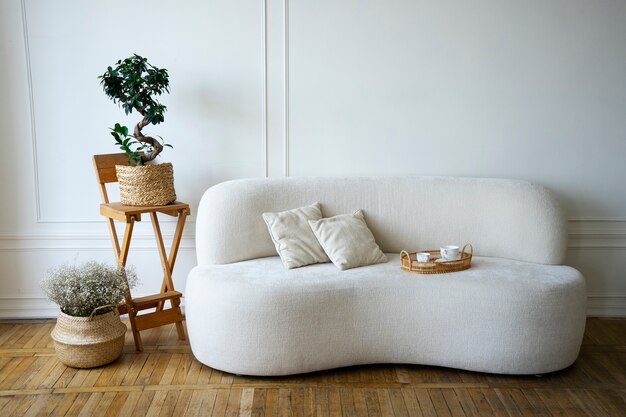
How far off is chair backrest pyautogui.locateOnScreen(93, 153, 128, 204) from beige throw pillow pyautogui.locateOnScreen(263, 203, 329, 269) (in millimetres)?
939

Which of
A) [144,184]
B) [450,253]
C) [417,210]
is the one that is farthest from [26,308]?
[450,253]

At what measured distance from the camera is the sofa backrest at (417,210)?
11.4 ft

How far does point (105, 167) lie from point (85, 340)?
3.38 feet


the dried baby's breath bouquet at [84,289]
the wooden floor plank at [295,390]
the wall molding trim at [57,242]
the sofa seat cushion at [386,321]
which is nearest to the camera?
the wooden floor plank at [295,390]

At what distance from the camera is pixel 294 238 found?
3.33 meters

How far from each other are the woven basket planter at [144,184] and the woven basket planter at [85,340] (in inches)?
25.5

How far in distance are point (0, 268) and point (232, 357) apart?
185cm

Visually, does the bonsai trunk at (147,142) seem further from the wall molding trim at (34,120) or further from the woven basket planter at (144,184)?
the wall molding trim at (34,120)

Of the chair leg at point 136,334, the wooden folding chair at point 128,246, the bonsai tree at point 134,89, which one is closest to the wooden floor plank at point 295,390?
the chair leg at point 136,334

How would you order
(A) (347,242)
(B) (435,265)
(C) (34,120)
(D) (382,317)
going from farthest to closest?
(C) (34,120) < (A) (347,242) < (B) (435,265) < (D) (382,317)

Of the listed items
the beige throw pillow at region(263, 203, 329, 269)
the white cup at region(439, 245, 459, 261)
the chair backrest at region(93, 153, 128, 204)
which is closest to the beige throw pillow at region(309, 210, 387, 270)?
the beige throw pillow at region(263, 203, 329, 269)

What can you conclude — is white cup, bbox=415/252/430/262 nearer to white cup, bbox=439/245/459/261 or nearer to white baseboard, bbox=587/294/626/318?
white cup, bbox=439/245/459/261

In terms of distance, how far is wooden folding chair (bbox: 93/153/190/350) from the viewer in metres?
3.38

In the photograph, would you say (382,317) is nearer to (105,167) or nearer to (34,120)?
(105,167)
